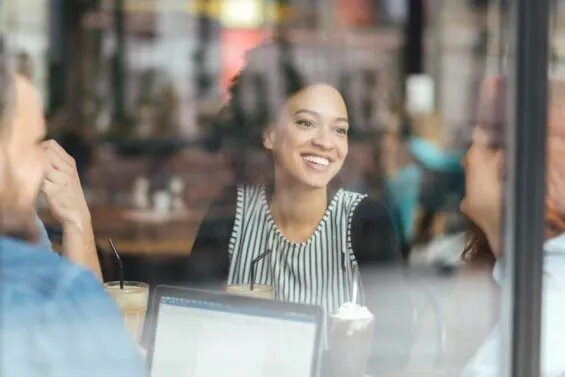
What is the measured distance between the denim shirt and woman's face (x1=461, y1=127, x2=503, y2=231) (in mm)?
827

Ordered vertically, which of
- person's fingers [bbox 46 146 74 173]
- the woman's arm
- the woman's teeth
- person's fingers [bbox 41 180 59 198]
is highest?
person's fingers [bbox 46 146 74 173]

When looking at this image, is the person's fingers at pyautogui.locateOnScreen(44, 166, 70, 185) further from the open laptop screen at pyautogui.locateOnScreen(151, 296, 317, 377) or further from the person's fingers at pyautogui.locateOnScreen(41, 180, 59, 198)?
the open laptop screen at pyautogui.locateOnScreen(151, 296, 317, 377)

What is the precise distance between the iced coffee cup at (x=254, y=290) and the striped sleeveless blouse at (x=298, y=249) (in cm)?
16

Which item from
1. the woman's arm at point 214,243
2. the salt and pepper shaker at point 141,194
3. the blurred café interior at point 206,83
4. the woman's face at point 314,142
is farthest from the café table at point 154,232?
the woman's face at point 314,142

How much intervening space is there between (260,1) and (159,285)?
5862mm

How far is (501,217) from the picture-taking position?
1.85m

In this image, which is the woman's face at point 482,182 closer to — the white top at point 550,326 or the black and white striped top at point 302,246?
the white top at point 550,326

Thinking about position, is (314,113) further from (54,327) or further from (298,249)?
(54,327)

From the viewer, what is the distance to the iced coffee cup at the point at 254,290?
6.40 feet

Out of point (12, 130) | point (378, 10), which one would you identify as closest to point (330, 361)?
point (12, 130)

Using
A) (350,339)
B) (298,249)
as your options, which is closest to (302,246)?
(298,249)

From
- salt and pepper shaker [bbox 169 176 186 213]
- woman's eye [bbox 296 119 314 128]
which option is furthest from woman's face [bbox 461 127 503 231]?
salt and pepper shaker [bbox 169 176 186 213]

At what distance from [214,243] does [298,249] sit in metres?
0.32

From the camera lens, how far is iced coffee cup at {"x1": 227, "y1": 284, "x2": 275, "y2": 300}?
195 cm
